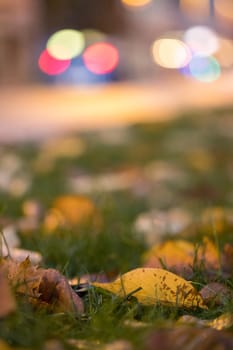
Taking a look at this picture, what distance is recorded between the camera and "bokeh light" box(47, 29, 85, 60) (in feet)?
68.2

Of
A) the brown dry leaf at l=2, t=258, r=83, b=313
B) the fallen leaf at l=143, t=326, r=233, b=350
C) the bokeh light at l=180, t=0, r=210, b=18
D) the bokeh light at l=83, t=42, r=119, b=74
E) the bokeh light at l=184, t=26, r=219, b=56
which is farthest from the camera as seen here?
the bokeh light at l=180, t=0, r=210, b=18

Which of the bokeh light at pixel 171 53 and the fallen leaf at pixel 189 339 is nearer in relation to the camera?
the fallen leaf at pixel 189 339

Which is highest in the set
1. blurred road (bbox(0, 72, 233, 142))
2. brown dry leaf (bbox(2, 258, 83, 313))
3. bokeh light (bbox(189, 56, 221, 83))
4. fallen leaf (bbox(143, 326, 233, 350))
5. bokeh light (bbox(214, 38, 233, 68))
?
fallen leaf (bbox(143, 326, 233, 350))

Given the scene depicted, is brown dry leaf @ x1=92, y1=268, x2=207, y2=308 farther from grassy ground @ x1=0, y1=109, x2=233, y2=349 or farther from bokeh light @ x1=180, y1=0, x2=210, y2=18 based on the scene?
bokeh light @ x1=180, y1=0, x2=210, y2=18

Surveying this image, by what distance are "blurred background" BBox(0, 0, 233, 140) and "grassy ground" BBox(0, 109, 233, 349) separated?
2.03 metres

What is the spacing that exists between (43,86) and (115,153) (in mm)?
12764

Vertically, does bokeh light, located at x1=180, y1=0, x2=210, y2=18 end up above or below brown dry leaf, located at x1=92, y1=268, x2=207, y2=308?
below

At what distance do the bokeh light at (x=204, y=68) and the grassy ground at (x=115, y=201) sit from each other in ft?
35.5

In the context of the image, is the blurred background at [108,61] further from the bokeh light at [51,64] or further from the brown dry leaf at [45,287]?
the brown dry leaf at [45,287]

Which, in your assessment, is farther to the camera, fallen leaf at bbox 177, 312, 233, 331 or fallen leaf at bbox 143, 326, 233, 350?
fallen leaf at bbox 177, 312, 233, 331

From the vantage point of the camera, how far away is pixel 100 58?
2167cm

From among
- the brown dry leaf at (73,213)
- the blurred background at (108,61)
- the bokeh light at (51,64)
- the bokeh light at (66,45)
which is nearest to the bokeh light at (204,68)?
the blurred background at (108,61)

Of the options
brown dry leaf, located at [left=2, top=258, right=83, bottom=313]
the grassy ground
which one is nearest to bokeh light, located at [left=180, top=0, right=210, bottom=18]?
the grassy ground

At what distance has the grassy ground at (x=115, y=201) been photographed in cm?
206
